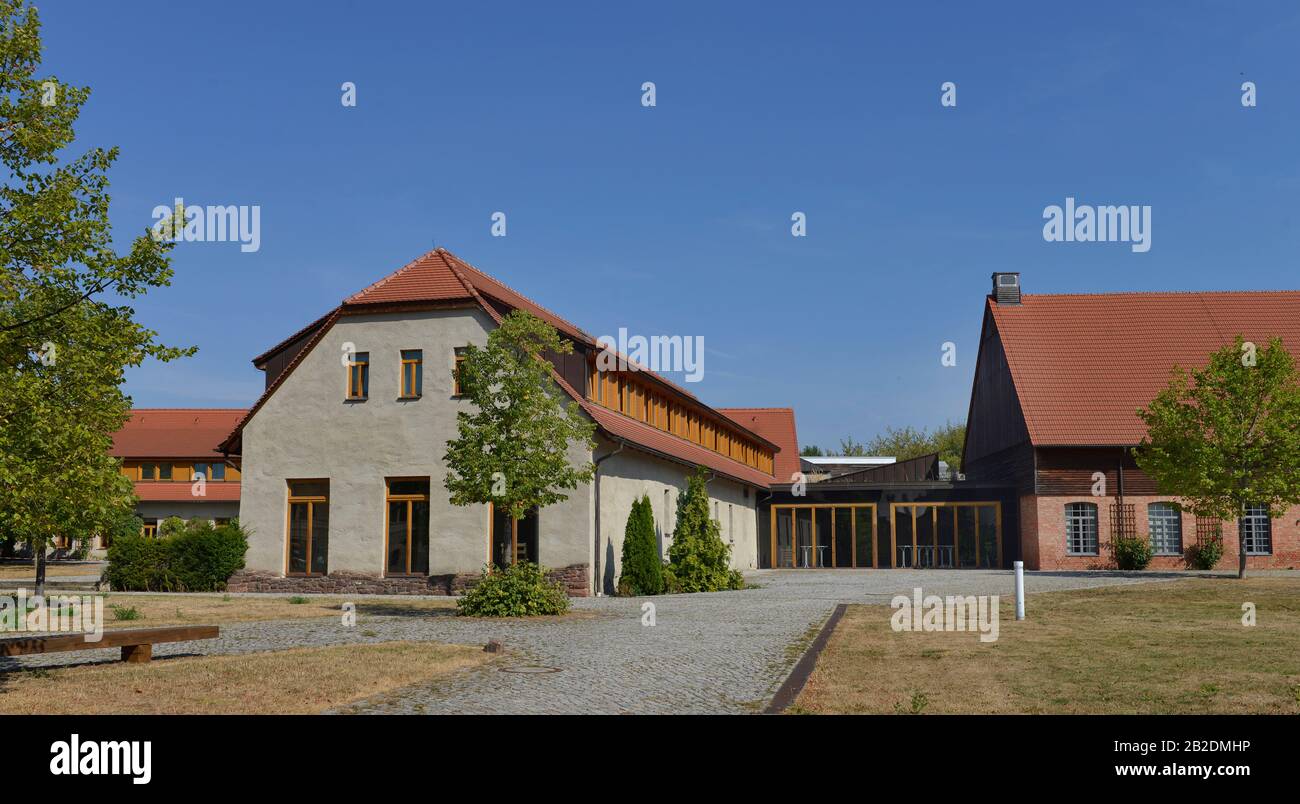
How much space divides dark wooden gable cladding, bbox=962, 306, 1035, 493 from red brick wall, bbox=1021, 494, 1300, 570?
1.09 m

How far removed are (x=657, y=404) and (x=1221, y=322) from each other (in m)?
20.9

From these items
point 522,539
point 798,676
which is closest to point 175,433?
point 522,539

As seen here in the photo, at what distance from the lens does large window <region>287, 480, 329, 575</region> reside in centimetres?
2478

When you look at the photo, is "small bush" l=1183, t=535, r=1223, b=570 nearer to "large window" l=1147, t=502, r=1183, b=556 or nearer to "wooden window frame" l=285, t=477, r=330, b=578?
"large window" l=1147, t=502, r=1183, b=556

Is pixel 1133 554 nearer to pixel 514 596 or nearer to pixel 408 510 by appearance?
pixel 408 510

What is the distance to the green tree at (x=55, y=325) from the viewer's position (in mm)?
8734

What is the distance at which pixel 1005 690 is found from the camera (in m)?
9.13

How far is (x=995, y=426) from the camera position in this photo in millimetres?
39406

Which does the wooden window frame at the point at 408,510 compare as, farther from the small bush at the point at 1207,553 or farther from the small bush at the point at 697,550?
the small bush at the point at 1207,553

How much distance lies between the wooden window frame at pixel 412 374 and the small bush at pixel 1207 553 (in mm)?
23294

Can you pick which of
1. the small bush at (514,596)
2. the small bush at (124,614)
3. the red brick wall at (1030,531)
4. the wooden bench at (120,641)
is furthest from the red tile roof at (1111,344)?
the wooden bench at (120,641)

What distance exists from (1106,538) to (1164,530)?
179cm
